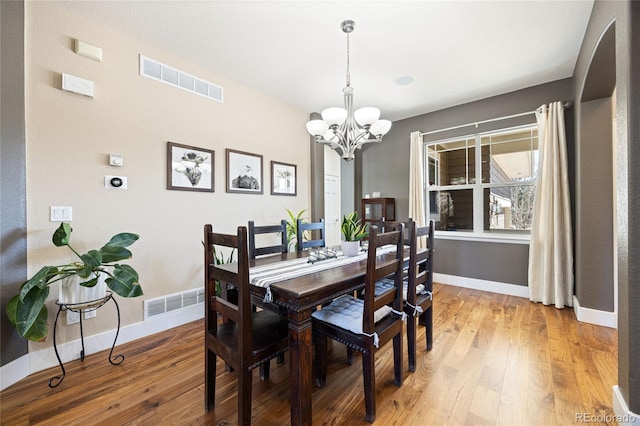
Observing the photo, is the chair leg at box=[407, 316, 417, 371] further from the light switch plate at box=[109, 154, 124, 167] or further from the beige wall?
the light switch plate at box=[109, 154, 124, 167]

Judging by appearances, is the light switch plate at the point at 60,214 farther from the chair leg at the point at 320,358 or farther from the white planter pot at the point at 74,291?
the chair leg at the point at 320,358

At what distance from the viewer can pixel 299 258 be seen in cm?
211

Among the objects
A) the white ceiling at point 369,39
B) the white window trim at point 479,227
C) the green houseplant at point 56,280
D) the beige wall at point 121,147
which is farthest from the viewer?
the white window trim at point 479,227

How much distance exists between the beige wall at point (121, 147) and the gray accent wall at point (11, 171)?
56mm

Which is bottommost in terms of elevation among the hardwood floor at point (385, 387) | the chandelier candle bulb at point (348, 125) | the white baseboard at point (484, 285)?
the hardwood floor at point (385, 387)

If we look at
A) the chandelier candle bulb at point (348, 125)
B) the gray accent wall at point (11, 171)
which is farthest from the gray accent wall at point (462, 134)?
the gray accent wall at point (11, 171)

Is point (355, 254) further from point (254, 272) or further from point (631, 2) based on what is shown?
point (631, 2)

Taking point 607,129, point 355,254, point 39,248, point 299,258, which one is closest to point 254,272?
point 299,258

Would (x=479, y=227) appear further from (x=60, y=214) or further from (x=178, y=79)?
(x=60, y=214)

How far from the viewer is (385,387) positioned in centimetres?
170

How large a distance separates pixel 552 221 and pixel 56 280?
484 centimetres

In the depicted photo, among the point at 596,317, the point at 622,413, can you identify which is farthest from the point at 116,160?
the point at 596,317

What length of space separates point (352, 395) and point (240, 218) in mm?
2343

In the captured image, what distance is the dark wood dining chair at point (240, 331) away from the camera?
4.12ft
